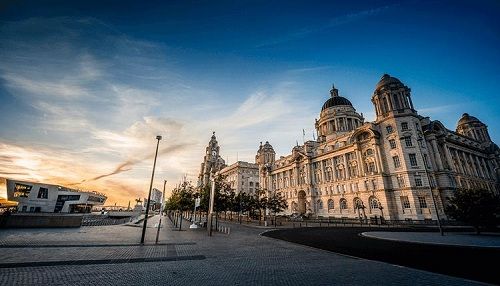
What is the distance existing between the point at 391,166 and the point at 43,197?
123m

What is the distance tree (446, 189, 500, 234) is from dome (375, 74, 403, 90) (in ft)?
138

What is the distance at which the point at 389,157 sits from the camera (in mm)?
55531

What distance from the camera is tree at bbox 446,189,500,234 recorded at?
24.0 meters

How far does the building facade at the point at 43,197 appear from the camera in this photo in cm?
8138

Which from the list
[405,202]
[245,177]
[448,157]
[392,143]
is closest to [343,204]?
[405,202]

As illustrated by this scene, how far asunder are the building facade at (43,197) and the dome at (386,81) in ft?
407

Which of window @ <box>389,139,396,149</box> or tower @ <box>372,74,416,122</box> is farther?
tower @ <box>372,74,416,122</box>

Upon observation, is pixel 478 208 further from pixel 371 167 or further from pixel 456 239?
pixel 371 167

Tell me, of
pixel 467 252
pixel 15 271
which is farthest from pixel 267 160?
pixel 15 271

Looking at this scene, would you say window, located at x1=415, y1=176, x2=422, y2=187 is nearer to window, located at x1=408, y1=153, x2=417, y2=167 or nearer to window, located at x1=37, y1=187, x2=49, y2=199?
window, located at x1=408, y1=153, x2=417, y2=167

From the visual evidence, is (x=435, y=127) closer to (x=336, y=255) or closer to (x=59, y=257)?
(x=336, y=255)

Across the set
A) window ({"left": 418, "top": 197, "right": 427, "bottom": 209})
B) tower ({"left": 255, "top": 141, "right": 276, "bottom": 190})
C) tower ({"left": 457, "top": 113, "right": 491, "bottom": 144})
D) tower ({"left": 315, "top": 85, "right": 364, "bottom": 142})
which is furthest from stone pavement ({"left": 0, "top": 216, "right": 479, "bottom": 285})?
tower ({"left": 457, "top": 113, "right": 491, "bottom": 144})

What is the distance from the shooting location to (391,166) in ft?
180

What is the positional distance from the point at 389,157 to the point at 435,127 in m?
15.3
